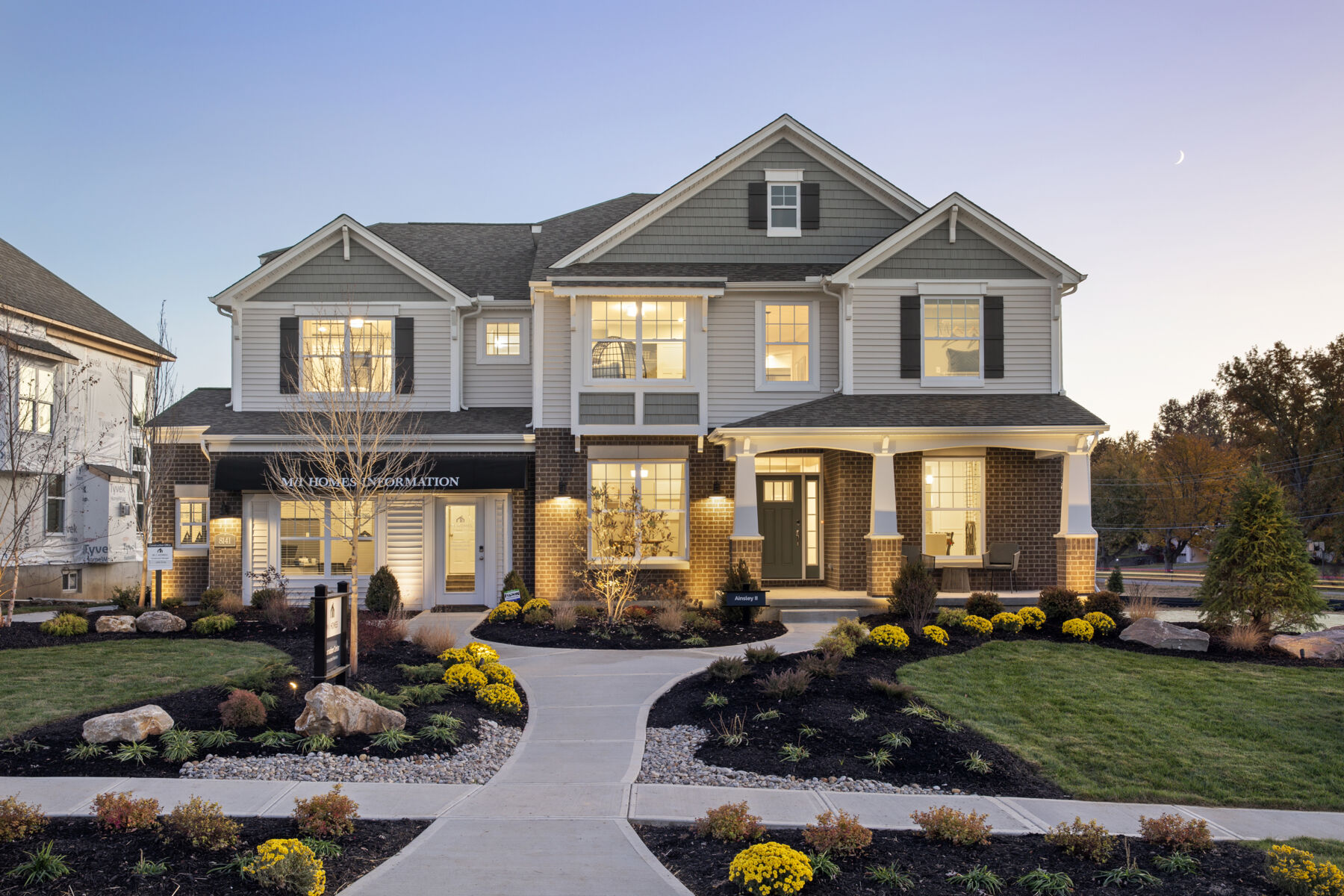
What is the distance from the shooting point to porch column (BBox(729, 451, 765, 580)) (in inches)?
654

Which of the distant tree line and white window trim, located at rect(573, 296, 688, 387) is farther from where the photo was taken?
the distant tree line

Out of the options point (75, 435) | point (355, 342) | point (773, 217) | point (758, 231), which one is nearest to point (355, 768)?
point (355, 342)

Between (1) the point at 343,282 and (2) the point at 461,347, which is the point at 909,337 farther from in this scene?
(1) the point at 343,282

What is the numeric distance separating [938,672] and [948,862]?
20.0ft

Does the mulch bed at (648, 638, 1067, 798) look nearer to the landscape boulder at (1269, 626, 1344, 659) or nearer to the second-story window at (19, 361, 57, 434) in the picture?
the landscape boulder at (1269, 626, 1344, 659)

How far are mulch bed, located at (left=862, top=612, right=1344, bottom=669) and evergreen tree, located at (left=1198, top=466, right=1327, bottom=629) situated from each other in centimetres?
60

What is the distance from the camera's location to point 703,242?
18.9 metres

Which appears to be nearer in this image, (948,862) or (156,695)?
(948,862)

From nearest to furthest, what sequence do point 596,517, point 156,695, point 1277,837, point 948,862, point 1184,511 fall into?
point 948,862
point 1277,837
point 156,695
point 596,517
point 1184,511

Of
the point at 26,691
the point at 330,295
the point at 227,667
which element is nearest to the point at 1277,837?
the point at 227,667

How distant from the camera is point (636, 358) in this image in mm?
17719

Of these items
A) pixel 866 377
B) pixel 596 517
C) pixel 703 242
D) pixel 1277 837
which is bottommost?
pixel 1277 837

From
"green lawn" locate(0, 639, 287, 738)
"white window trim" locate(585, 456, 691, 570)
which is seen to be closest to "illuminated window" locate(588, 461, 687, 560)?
"white window trim" locate(585, 456, 691, 570)

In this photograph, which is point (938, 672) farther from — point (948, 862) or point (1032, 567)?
point (1032, 567)
